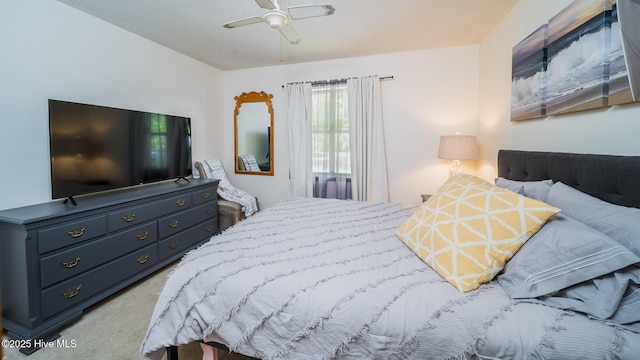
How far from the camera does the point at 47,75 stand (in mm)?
2174

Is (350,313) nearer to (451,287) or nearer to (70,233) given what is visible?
(451,287)

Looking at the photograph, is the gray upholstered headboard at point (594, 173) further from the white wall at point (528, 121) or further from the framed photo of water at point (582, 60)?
the framed photo of water at point (582, 60)

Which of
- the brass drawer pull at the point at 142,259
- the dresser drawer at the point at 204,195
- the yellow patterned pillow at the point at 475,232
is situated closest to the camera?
the yellow patterned pillow at the point at 475,232

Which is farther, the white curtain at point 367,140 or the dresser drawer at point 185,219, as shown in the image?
the white curtain at point 367,140

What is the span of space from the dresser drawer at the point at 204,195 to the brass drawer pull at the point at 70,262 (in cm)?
123

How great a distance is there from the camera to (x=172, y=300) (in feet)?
4.05

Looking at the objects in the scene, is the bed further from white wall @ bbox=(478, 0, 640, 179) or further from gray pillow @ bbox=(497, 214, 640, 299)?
white wall @ bbox=(478, 0, 640, 179)

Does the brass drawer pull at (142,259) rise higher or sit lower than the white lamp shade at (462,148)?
lower

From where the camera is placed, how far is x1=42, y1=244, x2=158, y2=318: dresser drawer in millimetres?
1805

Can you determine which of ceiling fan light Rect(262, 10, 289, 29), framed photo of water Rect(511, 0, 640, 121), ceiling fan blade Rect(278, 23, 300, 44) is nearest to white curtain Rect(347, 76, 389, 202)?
ceiling fan blade Rect(278, 23, 300, 44)

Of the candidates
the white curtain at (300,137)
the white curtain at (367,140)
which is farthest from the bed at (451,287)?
the white curtain at (300,137)

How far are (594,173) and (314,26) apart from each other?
98.7 inches

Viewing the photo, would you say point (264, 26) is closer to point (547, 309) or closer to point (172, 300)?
point (172, 300)

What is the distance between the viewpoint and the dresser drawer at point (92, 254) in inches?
A: 70.5
